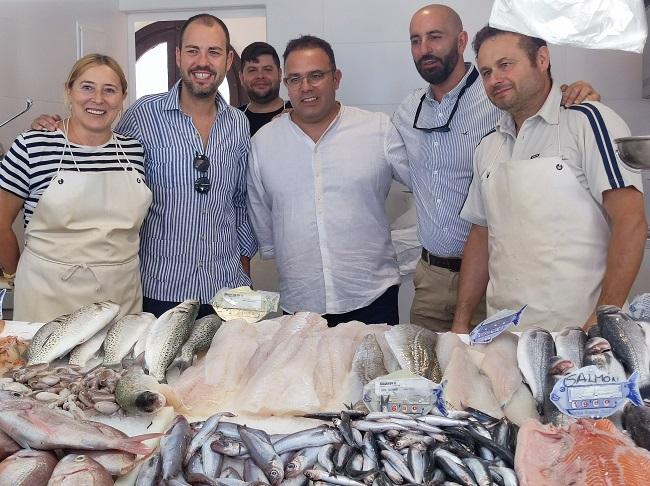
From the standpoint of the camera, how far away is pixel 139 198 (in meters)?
3.03

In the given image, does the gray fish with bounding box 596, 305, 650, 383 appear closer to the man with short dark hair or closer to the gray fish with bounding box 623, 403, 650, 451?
the gray fish with bounding box 623, 403, 650, 451

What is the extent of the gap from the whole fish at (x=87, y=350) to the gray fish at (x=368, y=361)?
75 centimetres

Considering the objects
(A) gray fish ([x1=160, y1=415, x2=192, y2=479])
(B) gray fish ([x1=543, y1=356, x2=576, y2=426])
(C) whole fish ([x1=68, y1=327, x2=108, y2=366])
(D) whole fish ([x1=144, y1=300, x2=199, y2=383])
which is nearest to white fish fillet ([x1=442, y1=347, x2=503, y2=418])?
(B) gray fish ([x1=543, y1=356, x2=576, y2=426])

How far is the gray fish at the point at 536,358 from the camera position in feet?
5.64

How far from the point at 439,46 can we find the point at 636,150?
1.82 meters

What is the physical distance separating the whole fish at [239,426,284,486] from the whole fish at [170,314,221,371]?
20.6 inches

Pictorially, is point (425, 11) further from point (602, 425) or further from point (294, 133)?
point (602, 425)

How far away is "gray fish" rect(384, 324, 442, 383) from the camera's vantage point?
1882 mm

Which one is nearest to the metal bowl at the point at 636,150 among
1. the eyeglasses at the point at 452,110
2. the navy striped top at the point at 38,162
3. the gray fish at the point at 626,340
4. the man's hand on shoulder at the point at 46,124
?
the gray fish at the point at 626,340

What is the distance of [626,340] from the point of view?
1793 millimetres

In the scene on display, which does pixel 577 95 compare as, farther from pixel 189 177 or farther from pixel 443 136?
Result: pixel 189 177

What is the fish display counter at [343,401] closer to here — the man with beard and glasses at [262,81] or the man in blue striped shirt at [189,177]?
the man in blue striped shirt at [189,177]

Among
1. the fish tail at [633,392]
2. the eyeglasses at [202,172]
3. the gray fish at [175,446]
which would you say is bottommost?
the gray fish at [175,446]

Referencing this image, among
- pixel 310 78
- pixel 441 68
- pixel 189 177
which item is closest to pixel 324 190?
pixel 310 78
